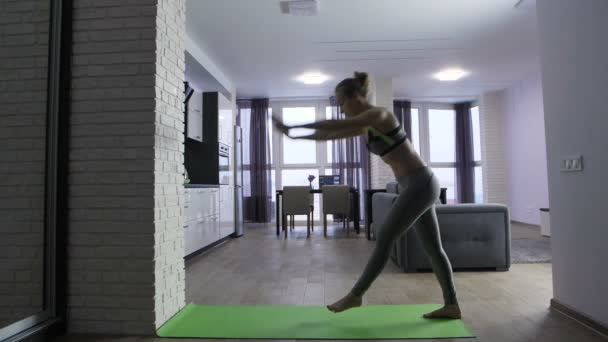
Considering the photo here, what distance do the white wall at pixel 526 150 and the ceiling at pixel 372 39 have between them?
0.40 meters

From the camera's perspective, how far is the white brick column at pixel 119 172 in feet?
6.30

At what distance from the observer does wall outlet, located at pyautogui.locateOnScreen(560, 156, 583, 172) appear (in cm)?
192

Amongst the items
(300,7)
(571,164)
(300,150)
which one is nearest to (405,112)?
(300,150)

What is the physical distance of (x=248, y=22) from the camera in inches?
169

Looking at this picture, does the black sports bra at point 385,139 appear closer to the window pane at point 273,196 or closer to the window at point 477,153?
the window pane at point 273,196

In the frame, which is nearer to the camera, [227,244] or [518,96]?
[227,244]

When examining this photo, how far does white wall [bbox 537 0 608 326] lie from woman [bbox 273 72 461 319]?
0.66 metres

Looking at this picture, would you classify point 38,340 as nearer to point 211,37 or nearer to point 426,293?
point 426,293

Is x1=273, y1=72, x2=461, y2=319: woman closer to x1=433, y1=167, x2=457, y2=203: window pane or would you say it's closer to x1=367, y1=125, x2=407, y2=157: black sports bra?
x1=367, y1=125, x2=407, y2=157: black sports bra

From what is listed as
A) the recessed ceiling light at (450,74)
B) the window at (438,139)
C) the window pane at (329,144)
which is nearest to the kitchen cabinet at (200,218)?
the window pane at (329,144)

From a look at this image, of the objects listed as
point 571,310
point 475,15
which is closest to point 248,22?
point 475,15

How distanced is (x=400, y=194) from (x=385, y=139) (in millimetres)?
285

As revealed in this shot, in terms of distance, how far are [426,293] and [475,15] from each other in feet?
10.6

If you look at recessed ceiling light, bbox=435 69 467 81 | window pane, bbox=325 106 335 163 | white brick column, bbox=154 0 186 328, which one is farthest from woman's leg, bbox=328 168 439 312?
window pane, bbox=325 106 335 163
